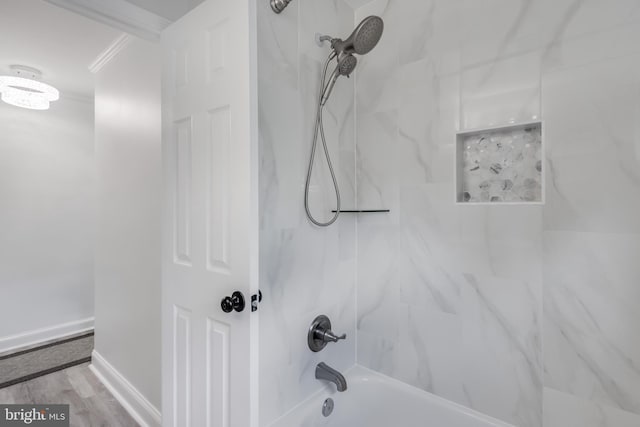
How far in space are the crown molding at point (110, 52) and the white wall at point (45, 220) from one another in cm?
102

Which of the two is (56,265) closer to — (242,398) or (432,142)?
(242,398)

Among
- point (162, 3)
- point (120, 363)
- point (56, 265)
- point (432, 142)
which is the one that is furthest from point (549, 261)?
point (56, 265)

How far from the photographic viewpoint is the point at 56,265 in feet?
10.6

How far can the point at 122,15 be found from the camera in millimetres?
1338

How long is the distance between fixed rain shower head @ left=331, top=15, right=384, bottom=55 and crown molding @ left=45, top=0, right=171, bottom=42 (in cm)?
89

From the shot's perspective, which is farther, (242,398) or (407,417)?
(407,417)

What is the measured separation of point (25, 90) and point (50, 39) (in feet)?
1.96

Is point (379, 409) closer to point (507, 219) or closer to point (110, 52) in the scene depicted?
point (507, 219)

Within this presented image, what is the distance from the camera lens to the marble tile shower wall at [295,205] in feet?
4.18

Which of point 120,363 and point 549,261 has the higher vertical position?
point 549,261

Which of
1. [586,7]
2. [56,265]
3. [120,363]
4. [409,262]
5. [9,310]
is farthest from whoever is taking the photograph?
[56,265]

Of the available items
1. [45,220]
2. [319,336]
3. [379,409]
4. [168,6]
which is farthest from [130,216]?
[379,409]

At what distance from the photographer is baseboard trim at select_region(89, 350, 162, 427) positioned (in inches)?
74.6

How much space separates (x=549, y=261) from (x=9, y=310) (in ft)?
14.3
